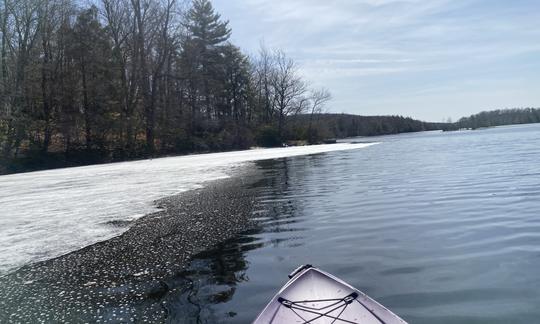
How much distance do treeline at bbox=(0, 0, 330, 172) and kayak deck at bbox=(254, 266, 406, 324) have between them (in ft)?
90.0

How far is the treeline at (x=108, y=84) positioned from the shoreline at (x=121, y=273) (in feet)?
77.0

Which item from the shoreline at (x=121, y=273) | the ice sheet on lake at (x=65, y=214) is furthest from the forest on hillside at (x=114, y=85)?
the shoreline at (x=121, y=273)

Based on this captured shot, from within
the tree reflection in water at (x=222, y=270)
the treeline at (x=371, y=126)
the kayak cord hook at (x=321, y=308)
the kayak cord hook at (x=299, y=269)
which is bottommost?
the tree reflection in water at (x=222, y=270)

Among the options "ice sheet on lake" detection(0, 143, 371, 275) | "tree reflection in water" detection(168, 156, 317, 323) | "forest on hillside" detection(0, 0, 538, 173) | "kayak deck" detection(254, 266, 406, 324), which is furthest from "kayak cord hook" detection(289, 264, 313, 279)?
"forest on hillside" detection(0, 0, 538, 173)

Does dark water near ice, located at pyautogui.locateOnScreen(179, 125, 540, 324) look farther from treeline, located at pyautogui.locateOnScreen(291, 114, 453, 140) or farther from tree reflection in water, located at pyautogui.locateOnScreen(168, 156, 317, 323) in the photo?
treeline, located at pyautogui.locateOnScreen(291, 114, 453, 140)

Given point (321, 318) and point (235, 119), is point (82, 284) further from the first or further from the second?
point (235, 119)

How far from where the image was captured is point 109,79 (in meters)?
33.9

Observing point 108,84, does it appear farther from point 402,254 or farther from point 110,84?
point 402,254

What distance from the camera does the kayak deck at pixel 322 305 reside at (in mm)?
3025

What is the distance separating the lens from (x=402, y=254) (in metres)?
5.00

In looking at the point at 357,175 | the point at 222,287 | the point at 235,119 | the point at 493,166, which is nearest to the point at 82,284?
the point at 222,287

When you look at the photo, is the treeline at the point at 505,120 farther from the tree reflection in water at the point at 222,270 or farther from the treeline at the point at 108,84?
the tree reflection in water at the point at 222,270

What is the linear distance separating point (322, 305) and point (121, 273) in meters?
2.69

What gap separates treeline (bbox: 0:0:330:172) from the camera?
28094 millimetres
